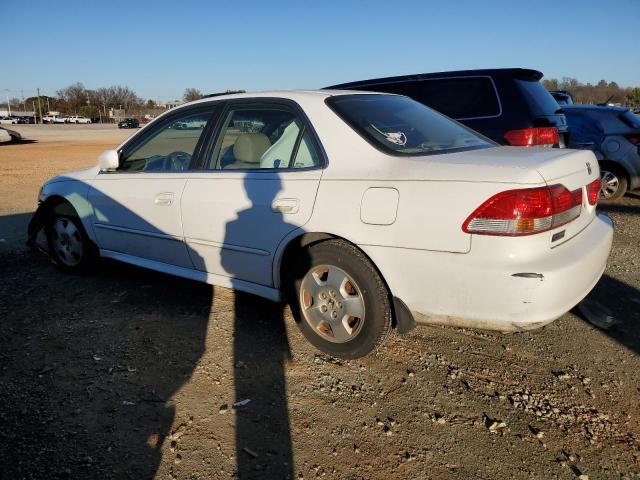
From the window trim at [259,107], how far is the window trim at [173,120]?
4 cm

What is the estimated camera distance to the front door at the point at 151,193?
3.72m

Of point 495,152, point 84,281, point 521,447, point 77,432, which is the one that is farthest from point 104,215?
point 521,447

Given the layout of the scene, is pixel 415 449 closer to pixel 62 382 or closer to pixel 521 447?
pixel 521 447

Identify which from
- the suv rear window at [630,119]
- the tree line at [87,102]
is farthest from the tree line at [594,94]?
the tree line at [87,102]

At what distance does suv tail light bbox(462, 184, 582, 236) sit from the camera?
2.39 metres

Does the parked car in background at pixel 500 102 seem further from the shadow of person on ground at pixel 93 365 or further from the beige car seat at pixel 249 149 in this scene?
the shadow of person on ground at pixel 93 365

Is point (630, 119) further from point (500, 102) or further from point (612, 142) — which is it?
point (500, 102)

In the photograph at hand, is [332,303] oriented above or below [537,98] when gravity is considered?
below

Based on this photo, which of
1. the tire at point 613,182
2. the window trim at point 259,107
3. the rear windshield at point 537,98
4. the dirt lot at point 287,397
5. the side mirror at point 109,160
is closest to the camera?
the dirt lot at point 287,397

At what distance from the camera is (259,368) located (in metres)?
3.04

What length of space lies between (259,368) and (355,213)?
3.67 ft

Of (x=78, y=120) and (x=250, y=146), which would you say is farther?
(x=78, y=120)

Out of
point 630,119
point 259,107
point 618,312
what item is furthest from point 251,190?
point 630,119

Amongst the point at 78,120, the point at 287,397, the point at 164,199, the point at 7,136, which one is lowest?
the point at 287,397
